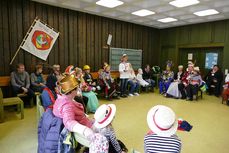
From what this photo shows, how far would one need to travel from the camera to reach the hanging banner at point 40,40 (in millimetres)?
4812

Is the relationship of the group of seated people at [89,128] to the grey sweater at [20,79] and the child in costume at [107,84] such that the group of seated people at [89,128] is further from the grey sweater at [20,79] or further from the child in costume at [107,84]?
the child in costume at [107,84]

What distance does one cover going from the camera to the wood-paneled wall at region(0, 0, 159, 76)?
176 inches

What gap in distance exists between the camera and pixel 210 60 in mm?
7203

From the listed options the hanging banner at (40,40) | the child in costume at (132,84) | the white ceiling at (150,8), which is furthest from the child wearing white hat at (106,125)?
the child in costume at (132,84)

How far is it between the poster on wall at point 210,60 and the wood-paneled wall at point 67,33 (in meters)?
2.70

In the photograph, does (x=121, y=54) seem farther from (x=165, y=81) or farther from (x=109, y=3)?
(x=109, y=3)

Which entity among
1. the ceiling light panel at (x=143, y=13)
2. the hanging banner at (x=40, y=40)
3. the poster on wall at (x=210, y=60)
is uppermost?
the ceiling light panel at (x=143, y=13)

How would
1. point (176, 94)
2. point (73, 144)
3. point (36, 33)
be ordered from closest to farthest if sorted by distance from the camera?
1. point (73, 144)
2. point (36, 33)
3. point (176, 94)

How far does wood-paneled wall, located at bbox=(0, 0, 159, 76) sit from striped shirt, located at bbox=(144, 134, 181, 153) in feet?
14.8

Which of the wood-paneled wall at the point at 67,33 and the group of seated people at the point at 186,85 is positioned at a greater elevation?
the wood-paneled wall at the point at 67,33

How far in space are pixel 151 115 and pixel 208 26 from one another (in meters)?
6.94

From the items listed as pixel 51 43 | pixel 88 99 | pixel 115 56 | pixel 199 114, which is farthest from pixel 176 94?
pixel 51 43

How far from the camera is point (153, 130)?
52.1 inches

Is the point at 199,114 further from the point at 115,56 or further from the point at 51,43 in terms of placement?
the point at 51,43
